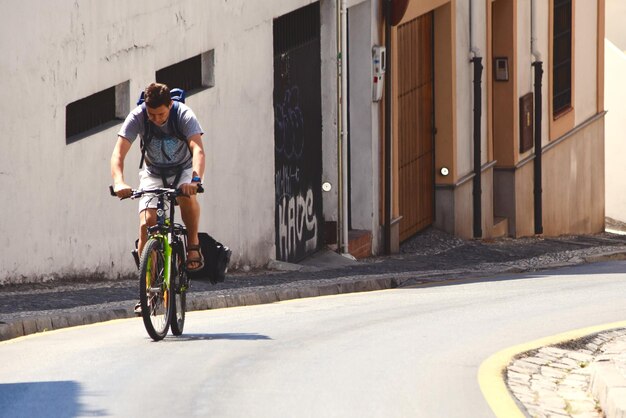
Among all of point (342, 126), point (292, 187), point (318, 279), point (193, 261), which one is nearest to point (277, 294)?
point (318, 279)

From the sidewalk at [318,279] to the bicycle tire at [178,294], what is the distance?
3.80 feet

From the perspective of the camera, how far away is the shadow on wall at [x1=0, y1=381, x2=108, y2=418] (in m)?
7.98

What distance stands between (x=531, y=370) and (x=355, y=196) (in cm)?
1158

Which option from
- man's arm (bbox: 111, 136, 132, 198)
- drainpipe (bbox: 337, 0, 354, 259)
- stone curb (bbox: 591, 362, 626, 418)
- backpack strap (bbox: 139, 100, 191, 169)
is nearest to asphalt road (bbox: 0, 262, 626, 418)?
stone curb (bbox: 591, 362, 626, 418)

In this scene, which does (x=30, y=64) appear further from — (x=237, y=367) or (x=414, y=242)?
(x=414, y=242)

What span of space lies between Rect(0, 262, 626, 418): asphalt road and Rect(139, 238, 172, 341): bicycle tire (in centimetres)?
13

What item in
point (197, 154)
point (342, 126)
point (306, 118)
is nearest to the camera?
point (197, 154)

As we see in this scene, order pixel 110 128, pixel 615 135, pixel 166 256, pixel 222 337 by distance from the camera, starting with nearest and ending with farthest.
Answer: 1. pixel 166 256
2. pixel 222 337
3. pixel 110 128
4. pixel 615 135

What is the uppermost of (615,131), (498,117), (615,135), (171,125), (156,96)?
(615,131)

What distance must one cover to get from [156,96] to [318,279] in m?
6.22

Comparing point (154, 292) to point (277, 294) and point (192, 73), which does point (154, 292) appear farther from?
point (192, 73)

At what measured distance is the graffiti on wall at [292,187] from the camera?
18.9 m

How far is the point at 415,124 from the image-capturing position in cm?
2462

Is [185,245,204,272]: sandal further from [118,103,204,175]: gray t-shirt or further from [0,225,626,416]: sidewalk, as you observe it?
[0,225,626,416]: sidewalk
